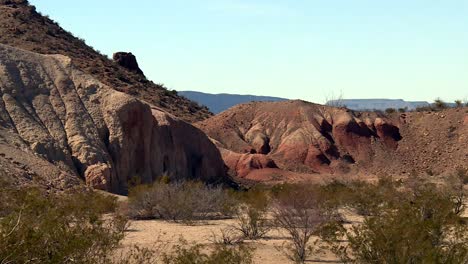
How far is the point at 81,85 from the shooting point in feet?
143

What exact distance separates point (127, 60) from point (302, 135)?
24687mm

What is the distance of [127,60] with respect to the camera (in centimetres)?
8575

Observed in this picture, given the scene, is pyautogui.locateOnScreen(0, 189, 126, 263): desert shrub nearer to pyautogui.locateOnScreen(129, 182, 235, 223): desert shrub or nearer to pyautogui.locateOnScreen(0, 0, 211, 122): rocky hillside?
pyautogui.locateOnScreen(129, 182, 235, 223): desert shrub

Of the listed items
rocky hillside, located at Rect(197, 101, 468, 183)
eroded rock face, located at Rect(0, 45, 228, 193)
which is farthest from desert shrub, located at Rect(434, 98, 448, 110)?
eroded rock face, located at Rect(0, 45, 228, 193)

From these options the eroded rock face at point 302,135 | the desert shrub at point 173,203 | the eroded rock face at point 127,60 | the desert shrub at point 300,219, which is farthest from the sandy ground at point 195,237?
the eroded rock face at point 127,60

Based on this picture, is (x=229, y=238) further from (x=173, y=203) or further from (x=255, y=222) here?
(x=173, y=203)

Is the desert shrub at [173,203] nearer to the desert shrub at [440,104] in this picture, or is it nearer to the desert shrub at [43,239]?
the desert shrub at [43,239]

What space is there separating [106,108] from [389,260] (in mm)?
29435

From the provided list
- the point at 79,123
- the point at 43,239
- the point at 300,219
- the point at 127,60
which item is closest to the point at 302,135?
the point at 127,60

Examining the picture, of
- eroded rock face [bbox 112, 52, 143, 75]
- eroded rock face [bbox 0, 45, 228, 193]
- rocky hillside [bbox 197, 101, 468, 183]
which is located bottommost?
rocky hillside [bbox 197, 101, 468, 183]

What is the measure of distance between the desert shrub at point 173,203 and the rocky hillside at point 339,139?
31547mm

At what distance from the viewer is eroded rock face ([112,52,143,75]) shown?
279ft

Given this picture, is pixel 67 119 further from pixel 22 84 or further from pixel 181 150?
pixel 181 150

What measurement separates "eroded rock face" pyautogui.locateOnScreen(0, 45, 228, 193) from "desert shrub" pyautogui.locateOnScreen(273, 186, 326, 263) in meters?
13.9
